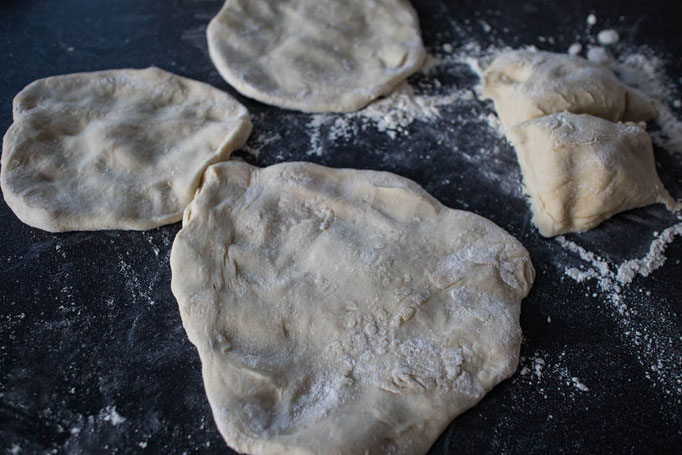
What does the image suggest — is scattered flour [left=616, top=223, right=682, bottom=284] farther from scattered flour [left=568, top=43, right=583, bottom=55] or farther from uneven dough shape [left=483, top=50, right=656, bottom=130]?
scattered flour [left=568, top=43, right=583, bottom=55]

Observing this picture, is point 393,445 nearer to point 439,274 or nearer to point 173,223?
point 439,274

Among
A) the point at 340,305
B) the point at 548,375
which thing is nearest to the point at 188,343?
the point at 340,305

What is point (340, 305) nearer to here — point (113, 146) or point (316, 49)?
point (113, 146)

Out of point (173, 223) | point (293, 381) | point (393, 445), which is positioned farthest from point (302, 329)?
point (173, 223)

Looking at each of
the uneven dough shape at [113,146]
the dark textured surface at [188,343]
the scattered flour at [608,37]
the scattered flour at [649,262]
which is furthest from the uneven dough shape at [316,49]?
the scattered flour at [649,262]

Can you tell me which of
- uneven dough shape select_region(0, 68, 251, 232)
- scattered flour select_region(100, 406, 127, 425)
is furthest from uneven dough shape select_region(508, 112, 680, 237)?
scattered flour select_region(100, 406, 127, 425)

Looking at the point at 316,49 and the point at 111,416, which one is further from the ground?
the point at 316,49
